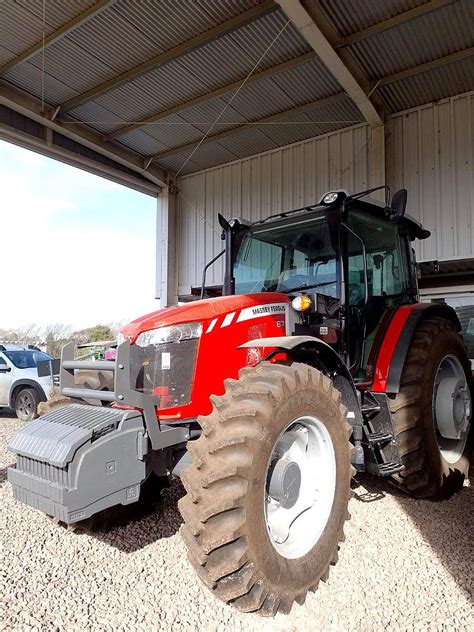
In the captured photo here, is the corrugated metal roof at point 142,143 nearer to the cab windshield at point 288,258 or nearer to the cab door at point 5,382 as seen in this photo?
the cab door at point 5,382

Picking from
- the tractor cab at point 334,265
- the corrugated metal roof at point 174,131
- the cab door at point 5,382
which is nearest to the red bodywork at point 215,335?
the tractor cab at point 334,265

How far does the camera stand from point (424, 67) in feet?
24.0

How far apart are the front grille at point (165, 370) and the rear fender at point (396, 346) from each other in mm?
1636

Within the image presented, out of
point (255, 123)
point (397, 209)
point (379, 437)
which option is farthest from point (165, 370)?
point (255, 123)

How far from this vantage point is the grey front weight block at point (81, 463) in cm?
232

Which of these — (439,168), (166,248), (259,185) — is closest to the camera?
(439,168)

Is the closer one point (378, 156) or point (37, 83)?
point (37, 83)

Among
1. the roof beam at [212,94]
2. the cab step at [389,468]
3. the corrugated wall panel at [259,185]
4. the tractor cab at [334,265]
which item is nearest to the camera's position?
the cab step at [389,468]

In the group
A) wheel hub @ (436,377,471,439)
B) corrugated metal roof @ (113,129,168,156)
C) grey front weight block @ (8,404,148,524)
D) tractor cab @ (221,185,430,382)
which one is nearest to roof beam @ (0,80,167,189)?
corrugated metal roof @ (113,129,168,156)

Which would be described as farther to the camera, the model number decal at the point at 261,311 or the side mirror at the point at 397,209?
the side mirror at the point at 397,209

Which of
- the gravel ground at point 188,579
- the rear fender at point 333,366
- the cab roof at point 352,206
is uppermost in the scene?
the cab roof at point 352,206

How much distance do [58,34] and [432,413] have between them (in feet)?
22.0

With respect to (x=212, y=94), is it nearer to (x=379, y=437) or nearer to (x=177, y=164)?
(x=177, y=164)

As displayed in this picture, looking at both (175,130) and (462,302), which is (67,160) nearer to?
(175,130)
